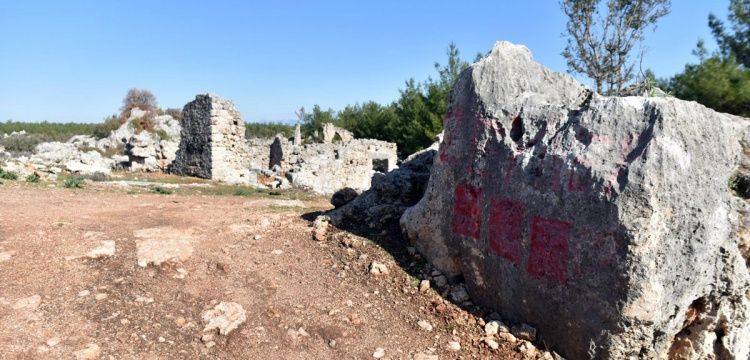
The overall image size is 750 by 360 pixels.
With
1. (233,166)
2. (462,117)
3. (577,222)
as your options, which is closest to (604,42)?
(233,166)

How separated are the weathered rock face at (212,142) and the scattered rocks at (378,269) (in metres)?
11.7

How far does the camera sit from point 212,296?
4.50 m

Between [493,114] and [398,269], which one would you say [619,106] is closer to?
[493,114]

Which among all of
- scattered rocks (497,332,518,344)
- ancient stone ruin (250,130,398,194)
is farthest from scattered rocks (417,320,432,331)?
ancient stone ruin (250,130,398,194)

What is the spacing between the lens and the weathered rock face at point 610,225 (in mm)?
3527

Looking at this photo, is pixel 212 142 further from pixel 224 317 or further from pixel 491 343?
pixel 491 343

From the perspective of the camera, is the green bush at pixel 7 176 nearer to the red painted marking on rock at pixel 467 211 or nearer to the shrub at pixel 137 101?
the red painted marking on rock at pixel 467 211

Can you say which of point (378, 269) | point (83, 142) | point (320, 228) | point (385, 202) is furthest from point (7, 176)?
point (83, 142)

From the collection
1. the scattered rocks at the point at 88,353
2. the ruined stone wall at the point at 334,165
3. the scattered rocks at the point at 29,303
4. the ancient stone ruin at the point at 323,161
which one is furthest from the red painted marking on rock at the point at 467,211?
the ancient stone ruin at the point at 323,161

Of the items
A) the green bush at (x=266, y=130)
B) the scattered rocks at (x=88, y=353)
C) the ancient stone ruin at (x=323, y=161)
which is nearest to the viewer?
the scattered rocks at (x=88, y=353)

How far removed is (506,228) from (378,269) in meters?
1.48

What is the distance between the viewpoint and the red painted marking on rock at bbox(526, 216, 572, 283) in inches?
153

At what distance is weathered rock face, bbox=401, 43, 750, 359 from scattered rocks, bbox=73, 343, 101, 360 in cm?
335

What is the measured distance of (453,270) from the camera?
16.6ft
